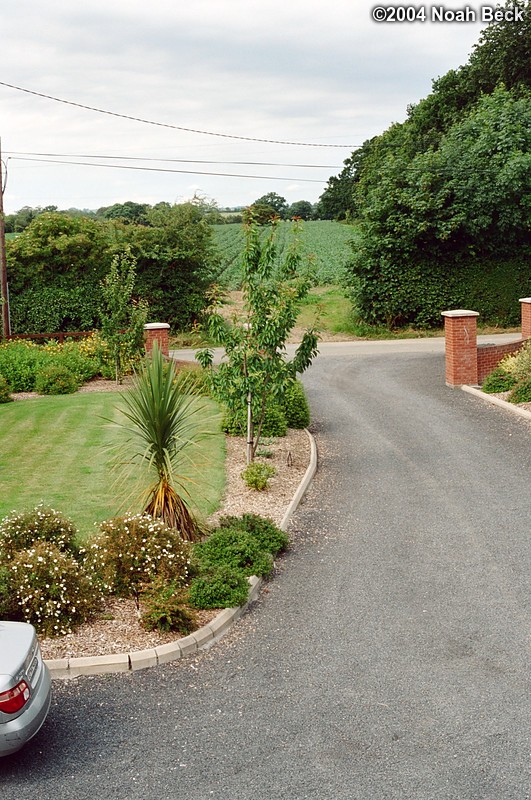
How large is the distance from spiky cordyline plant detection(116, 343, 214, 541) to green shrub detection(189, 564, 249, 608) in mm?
1327

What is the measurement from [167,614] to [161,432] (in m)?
2.69

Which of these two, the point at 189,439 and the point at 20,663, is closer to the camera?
the point at 20,663

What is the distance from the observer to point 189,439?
388 inches

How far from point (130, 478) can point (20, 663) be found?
6719 millimetres

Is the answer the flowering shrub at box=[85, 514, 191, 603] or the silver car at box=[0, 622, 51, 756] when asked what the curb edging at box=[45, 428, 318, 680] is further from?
the silver car at box=[0, 622, 51, 756]

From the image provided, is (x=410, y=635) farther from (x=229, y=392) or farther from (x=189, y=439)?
(x=229, y=392)

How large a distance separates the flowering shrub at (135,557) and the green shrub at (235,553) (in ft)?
1.16

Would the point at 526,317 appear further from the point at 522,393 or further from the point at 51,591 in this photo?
the point at 51,591

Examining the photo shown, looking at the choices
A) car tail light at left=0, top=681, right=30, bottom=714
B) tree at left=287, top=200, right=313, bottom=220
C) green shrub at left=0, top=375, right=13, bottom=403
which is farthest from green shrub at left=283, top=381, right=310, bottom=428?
tree at left=287, top=200, right=313, bottom=220

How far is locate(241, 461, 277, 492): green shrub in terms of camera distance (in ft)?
38.5


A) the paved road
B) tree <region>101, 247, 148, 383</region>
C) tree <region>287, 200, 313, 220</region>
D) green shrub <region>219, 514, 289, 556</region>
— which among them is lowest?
the paved road

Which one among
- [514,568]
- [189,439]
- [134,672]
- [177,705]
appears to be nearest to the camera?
[177,705]

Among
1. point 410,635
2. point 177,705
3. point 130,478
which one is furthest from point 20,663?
point 130,478

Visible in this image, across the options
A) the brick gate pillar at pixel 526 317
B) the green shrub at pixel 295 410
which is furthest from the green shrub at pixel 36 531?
the brick gate pillar at pixel 526 317
